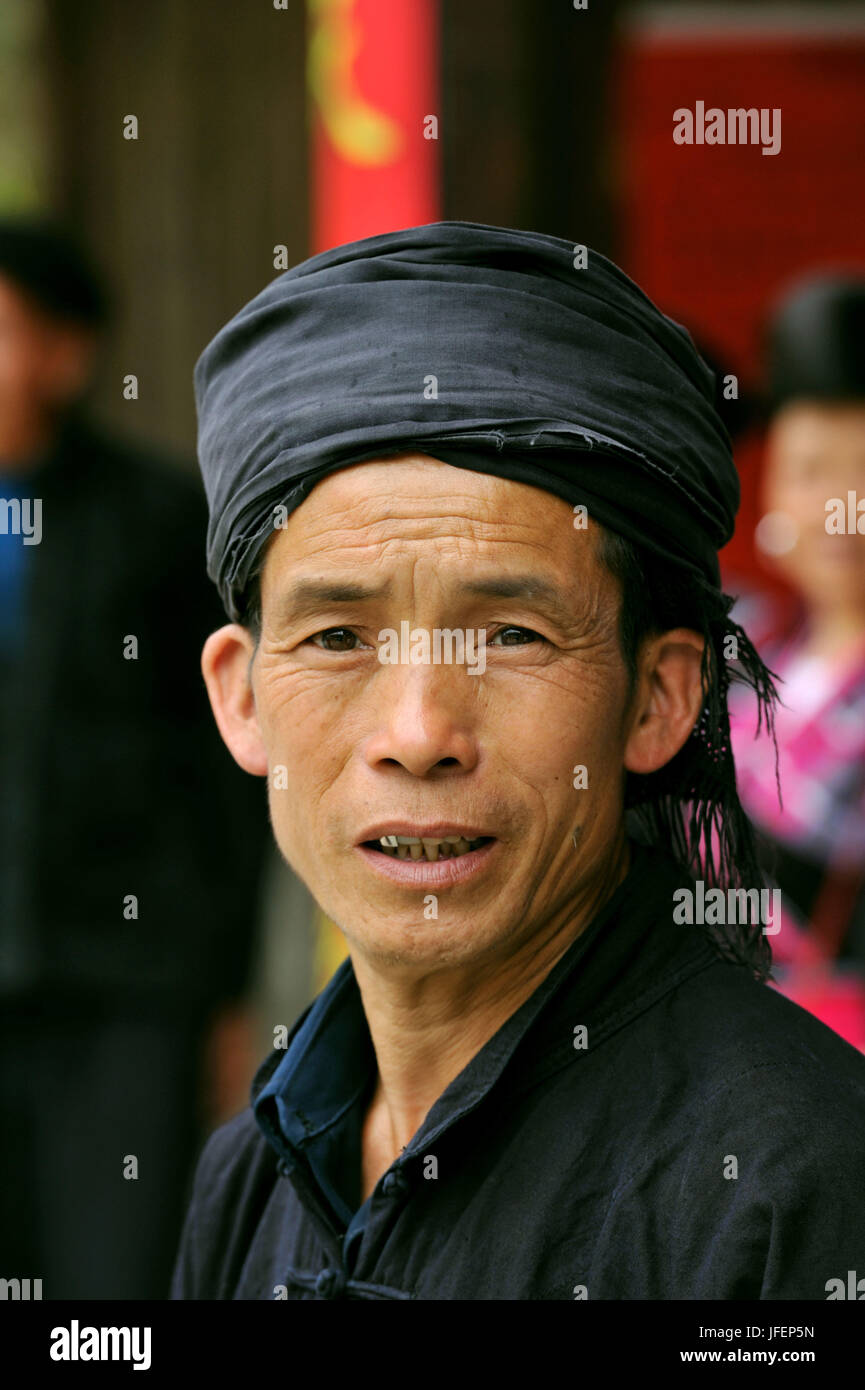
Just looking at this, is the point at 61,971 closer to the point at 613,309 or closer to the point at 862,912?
the point at 862,912

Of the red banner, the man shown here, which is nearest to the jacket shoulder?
the man

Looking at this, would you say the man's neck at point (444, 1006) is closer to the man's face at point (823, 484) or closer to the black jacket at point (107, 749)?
the man's face at point (823, 484)

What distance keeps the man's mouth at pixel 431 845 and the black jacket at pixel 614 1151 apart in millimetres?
169

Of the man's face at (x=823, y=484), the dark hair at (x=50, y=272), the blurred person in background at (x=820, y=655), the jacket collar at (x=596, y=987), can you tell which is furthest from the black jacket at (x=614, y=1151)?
the dark hair at (x=50, y=272)

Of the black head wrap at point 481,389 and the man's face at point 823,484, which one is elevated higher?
the man's face at point 823,484

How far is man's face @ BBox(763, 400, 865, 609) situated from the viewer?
149 inches

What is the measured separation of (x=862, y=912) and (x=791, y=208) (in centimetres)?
209

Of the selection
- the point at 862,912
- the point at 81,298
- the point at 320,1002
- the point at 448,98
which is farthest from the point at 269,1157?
the point at 448,98

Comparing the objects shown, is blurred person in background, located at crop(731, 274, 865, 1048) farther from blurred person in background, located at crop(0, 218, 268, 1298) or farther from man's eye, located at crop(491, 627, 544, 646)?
man's eye, located at crop(491, 627, 544, 646)

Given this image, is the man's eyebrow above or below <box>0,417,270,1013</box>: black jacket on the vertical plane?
below

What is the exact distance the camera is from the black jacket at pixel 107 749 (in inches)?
159

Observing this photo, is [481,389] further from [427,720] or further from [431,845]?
[431,845]

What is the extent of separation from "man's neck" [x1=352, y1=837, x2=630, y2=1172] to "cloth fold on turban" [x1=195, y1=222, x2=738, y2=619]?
41 cm

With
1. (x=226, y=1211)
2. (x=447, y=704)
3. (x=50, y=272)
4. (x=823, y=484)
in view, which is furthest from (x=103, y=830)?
(x=447, y=704)
